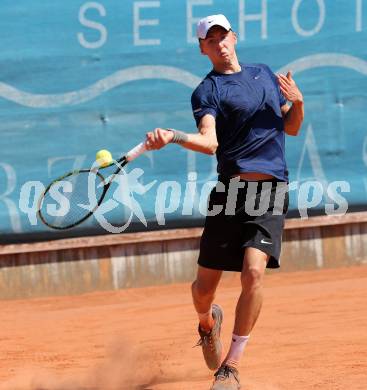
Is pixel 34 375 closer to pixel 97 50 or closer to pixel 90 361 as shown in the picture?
pixel 90 361

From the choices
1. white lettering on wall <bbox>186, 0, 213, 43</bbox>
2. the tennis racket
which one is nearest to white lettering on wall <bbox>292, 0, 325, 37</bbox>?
white lettering on wall <bbox>186, 0, 213, 43</bbox>

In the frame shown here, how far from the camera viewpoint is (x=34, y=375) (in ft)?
19.1

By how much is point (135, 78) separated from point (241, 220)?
3.83m

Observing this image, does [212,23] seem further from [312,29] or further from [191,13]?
[312,29]

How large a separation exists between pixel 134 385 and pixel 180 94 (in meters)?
3.76

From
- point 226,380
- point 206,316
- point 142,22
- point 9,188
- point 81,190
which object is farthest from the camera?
point 142,22

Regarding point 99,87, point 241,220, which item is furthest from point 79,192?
point 99,87

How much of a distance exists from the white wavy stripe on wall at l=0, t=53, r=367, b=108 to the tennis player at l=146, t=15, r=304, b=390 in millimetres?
3498

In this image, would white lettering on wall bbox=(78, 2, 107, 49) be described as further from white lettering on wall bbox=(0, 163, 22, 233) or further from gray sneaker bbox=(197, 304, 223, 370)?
gray sneaker bbox=(197, 304, 223, 370)

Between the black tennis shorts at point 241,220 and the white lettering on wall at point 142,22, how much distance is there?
3.71m

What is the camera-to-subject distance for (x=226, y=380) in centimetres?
483

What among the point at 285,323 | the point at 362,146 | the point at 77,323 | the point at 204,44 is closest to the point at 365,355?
the point at 285,323

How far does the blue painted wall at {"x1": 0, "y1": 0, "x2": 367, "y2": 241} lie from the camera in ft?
27.8

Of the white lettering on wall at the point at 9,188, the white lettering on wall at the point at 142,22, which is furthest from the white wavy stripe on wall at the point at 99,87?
the white lettering on wall at the point at 9,188
